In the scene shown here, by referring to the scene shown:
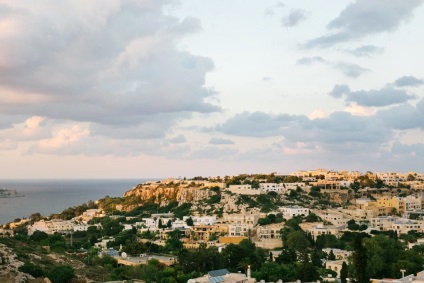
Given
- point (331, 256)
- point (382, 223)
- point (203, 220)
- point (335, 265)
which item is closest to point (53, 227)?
point (203, 220)

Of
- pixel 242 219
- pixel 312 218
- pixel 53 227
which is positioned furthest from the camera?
pixel 53 227

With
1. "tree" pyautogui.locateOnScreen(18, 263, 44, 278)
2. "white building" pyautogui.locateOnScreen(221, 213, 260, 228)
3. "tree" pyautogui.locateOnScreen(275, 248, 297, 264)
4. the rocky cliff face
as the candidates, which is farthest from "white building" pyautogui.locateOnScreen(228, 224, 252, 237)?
"tree" pyautogui.locateOnScreen(18, 263, 44, 278)

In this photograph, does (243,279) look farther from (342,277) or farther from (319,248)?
(319,248)

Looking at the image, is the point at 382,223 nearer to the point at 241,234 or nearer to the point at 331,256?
the point at 241,234

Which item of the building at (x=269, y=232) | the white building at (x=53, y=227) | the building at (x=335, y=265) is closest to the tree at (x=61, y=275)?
the building at (x=335, y=265)

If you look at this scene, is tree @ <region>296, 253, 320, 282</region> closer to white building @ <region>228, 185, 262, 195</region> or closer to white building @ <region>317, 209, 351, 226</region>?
white building @ <region>317, 209, 351, 226</region>

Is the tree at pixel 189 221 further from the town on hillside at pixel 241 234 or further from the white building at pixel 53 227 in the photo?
the white building at pixel 53 227
